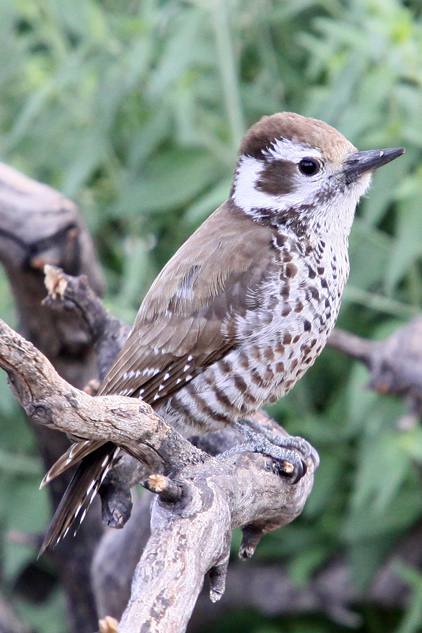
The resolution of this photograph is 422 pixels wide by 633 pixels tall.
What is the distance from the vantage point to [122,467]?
2559 mm

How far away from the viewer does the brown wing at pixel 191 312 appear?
2.53m

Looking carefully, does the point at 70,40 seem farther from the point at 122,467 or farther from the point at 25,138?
the point at 122,467

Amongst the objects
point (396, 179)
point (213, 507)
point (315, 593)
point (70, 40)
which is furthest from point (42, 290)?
point (70, 40)

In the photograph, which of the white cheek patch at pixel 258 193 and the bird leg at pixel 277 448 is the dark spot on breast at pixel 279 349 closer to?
the bird leg at pixel 277 448

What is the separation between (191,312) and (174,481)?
2.67 ft

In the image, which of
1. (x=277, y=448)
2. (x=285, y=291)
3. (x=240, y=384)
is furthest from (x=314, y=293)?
(x=277, y=448)

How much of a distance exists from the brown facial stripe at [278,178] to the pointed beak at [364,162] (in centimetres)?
16

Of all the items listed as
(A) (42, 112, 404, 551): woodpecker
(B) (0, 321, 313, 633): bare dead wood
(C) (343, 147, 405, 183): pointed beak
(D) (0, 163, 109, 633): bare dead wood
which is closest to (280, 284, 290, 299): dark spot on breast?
(A) (42, 112, 404, 551): woodpecker

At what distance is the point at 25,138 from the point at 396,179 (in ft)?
5.93

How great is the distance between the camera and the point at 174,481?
6.10 ft

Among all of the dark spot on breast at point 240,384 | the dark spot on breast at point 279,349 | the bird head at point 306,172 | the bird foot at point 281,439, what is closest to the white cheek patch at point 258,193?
the bird head at point 306,172

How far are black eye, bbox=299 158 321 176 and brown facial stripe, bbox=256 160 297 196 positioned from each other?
25 mm

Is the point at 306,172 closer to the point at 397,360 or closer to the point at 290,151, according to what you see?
the point at 290,151

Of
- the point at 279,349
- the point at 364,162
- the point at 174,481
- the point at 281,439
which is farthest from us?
the point at 281,439
